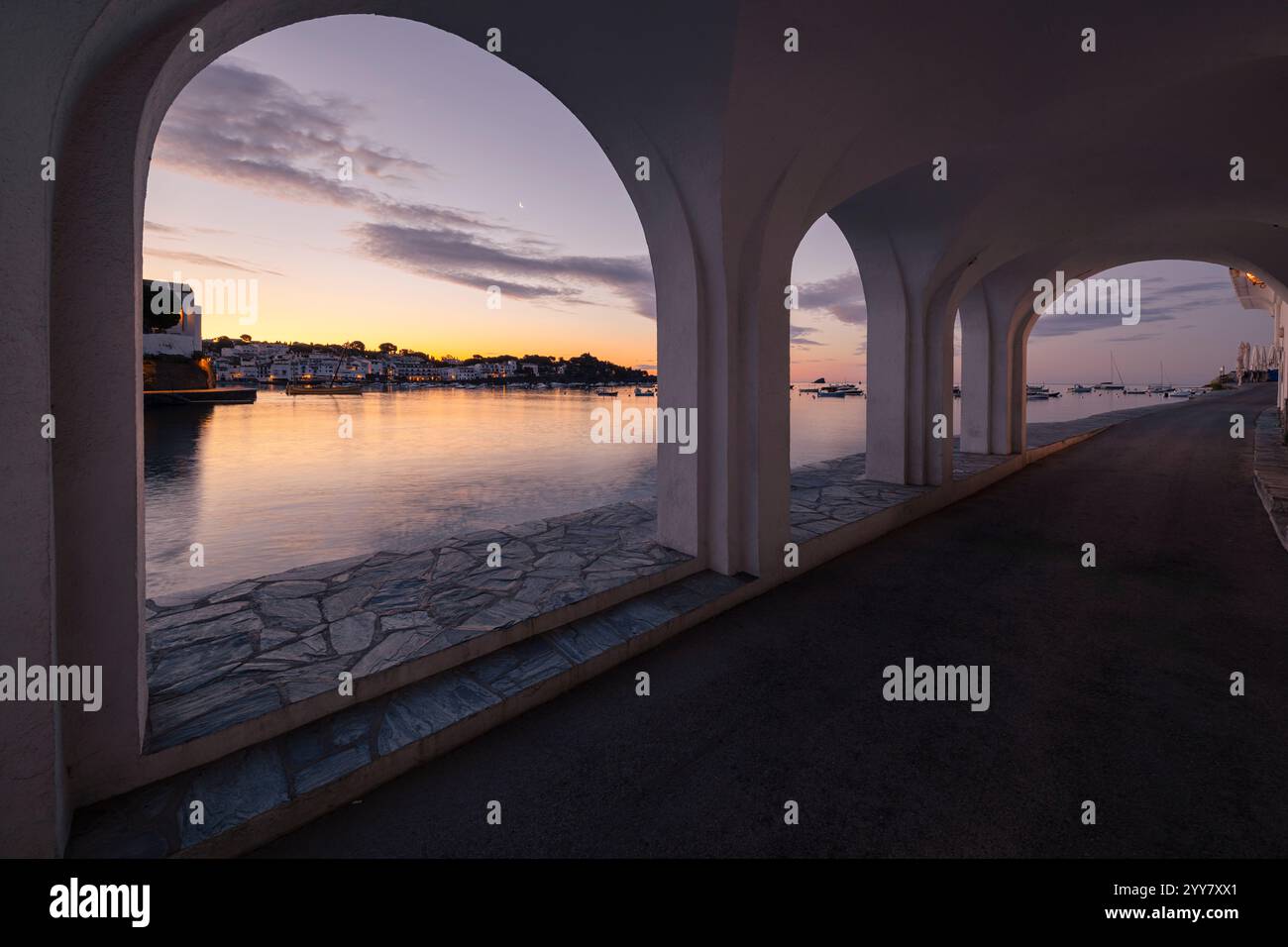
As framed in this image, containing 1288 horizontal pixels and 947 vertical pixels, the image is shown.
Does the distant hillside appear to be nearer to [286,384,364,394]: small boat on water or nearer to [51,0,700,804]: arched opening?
[286,384,364,394]: small boat on water

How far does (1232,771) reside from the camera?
2.93 meters

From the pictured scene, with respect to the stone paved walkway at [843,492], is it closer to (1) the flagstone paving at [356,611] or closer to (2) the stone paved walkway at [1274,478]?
(1) the flagstone paving at [356,611]

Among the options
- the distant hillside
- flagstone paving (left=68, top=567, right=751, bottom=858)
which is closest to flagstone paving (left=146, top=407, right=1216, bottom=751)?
flagstone paving (left=68, top=567, right=751, bottom=858)

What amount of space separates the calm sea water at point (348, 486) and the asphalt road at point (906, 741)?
564 cm

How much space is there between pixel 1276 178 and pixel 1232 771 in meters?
9.09

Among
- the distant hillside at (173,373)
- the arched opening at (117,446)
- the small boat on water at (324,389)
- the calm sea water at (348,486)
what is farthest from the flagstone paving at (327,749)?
the small boat on water at (324,389)

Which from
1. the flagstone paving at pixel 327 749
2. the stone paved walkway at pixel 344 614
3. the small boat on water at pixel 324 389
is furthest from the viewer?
the small boat on water at pixel 324 389

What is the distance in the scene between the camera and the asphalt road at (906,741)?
2.55 m

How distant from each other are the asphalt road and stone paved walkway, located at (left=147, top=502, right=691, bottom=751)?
79 cm

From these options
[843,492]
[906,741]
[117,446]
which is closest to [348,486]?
[843,492]

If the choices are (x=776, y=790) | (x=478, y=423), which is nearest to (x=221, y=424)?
(x=478, y=423)

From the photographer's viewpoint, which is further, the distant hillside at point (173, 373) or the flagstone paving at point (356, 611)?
the distant hillside at point (173, 373)

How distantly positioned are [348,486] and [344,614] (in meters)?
11.1
